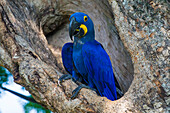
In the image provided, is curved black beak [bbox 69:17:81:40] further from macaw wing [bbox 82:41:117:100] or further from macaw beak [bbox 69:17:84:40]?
macaw wing [bbox 82:41:117:100]

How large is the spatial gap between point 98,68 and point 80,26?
629mm

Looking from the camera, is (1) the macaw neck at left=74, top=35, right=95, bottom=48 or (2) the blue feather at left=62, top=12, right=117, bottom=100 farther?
(1) the macaw neck at left=74, top=35, right=95, bottom=48

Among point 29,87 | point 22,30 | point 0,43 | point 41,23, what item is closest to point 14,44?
point 0,43

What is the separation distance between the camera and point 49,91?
71.9 inches

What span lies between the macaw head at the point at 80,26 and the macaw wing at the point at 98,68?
22 centimetres

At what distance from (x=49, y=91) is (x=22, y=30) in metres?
1.15

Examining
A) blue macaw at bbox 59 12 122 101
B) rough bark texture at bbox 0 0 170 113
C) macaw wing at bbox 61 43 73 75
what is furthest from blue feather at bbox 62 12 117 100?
rough bark texture at bbox 0 0 170 113

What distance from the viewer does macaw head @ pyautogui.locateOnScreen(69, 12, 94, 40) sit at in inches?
94.0

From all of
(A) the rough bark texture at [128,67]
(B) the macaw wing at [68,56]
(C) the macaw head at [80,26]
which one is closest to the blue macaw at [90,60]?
(C) the macaw head at [80,26]

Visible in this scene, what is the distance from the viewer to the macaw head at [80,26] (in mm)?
2389

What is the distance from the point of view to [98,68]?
94.2 inches

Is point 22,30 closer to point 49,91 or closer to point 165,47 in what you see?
point 49,91

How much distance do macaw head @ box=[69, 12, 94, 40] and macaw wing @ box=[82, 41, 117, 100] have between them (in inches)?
8.7

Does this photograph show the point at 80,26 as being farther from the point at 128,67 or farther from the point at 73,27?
the point at 128,67
